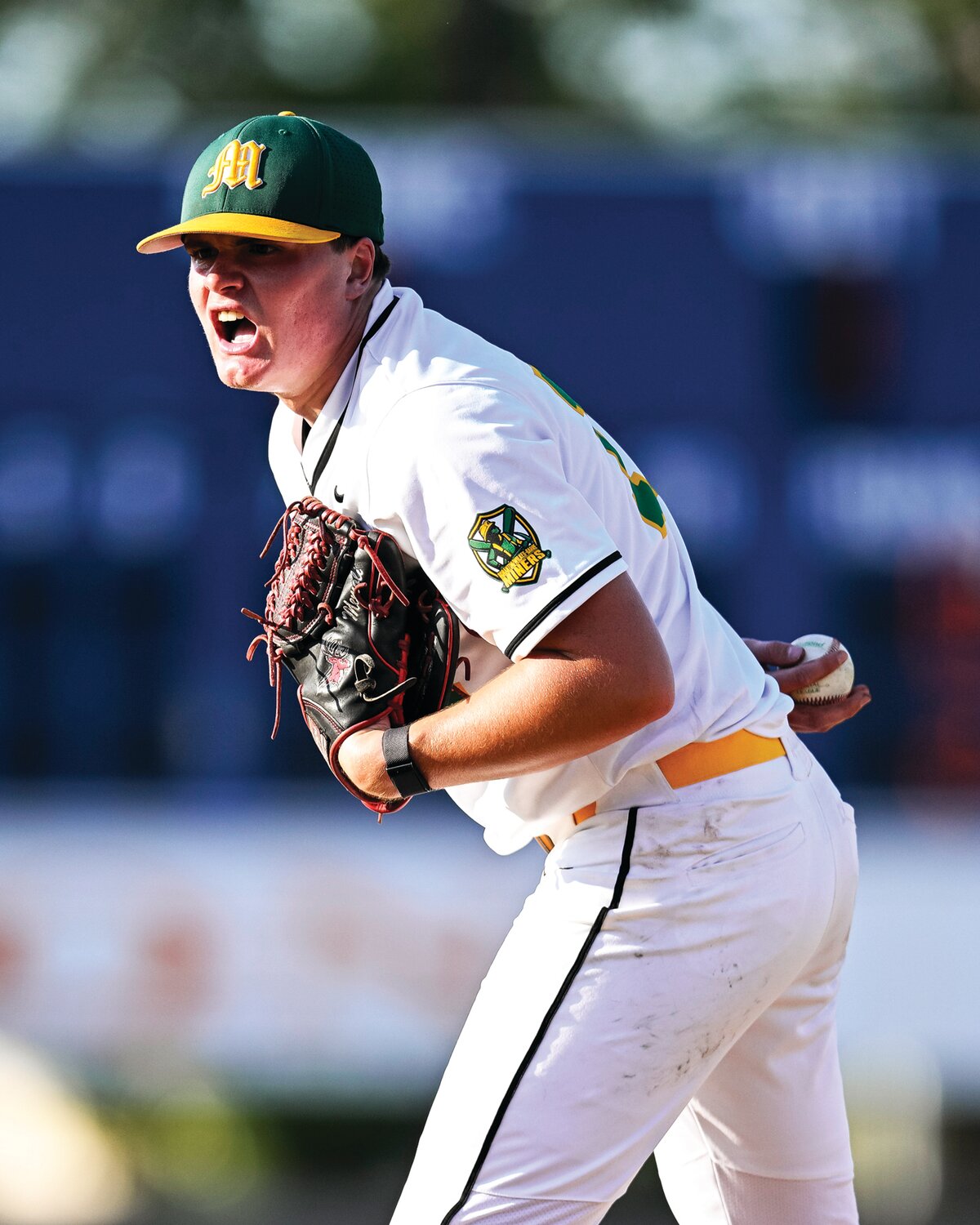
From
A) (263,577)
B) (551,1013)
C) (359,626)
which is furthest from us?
(263,577)

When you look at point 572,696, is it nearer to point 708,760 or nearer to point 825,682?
point 708,760

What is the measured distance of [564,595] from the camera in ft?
7.51

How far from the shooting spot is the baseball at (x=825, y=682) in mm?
2994

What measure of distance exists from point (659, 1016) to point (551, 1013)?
0.51 feet

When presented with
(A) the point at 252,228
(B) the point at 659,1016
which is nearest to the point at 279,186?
(A) the point at 252,228

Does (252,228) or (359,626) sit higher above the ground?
(252,228)

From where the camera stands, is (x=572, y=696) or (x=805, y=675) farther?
(x=805, y=675)

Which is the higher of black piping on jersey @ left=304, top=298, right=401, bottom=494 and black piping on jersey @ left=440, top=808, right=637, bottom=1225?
black piping on jersey @ left=304, top=298, right=401, bottom=494

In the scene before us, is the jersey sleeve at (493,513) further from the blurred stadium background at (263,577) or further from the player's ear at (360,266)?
the blurred stadium background at (263,577)

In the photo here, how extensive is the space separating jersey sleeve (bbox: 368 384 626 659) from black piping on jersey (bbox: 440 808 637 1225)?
0.37 m

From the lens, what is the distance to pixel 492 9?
38.5 ft

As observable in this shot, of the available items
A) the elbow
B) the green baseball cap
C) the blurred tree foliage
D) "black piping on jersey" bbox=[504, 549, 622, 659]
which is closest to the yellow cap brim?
the green baseball cap

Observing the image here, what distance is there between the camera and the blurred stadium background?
6.56 metres

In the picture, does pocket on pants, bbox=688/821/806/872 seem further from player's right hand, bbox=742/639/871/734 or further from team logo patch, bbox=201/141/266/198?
team logo patch, bbox=201/141/266/198
